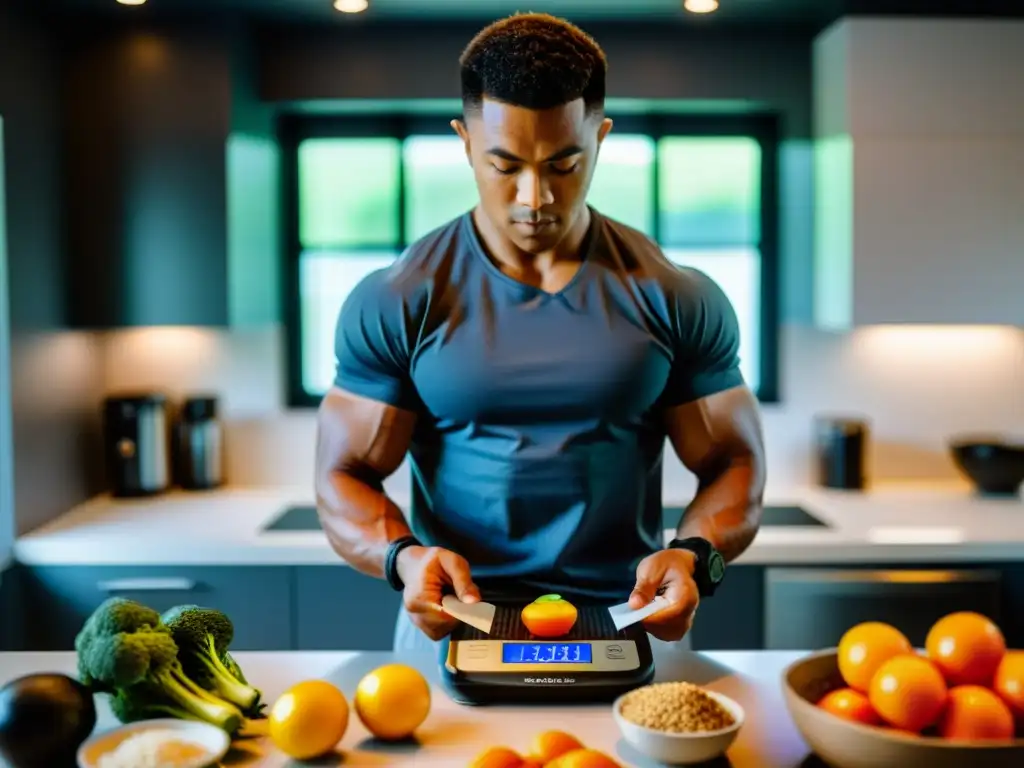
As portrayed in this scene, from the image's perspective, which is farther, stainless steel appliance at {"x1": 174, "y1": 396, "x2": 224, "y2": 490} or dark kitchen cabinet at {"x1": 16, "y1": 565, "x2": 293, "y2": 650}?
stainless steel appliance at {"x1": 174, "y1": 396, "x2": 224, "y2": 490}

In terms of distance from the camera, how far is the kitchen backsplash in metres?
3.52

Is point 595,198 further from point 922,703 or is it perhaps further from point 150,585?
point 922,703

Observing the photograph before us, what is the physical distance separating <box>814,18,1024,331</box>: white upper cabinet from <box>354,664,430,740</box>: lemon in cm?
208

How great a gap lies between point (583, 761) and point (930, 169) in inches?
Result: 93.9

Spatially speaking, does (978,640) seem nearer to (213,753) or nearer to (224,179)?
(213,753)

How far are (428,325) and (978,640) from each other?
0.93 metres

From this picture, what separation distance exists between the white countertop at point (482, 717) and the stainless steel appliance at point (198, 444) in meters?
1.69

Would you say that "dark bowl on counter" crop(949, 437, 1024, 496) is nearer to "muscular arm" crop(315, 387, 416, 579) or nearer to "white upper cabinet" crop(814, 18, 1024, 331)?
"white upper cabinet" crop(814, 18, 1024, 331)

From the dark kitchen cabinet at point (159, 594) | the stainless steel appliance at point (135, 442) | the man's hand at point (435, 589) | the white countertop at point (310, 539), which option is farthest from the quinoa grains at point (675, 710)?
the stainless steel appliance at point (135, 442)

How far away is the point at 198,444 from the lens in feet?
11.2

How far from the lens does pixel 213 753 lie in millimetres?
1229

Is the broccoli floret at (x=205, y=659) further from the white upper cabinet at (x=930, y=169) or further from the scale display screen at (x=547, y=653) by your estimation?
the white upper cabinet at (x=930, y=169)

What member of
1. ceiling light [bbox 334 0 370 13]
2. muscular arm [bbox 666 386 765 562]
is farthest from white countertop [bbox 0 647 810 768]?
ceiling light [bbox 334 0 370 13]

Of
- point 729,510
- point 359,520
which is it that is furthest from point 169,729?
point 729,510
